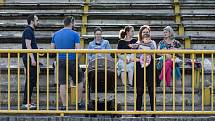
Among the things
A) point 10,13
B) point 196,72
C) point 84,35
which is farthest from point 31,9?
point 196,72

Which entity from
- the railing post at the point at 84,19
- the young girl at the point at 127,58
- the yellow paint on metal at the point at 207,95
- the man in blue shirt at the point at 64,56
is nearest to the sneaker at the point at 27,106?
the man in blue shirt at the point at 64,56

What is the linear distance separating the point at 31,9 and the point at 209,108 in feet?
31.9

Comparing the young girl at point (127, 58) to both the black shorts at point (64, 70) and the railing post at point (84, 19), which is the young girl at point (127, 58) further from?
the railing post at point (84, 19)

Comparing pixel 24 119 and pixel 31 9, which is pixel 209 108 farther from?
pixel 31 9

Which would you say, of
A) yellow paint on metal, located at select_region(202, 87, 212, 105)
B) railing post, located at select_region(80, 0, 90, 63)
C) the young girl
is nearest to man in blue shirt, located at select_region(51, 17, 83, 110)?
the young girl

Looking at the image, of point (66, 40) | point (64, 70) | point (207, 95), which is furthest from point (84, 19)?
point (64, 70)

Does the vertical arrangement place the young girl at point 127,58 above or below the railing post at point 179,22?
below

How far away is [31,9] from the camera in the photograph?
19.6 meters

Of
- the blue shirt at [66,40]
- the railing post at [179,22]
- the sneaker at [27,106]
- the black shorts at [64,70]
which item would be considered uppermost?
the railing post at [179,22]

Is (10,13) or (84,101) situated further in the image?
(10,13)

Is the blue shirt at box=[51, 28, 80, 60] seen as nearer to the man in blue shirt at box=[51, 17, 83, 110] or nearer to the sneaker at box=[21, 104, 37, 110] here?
the man in blue shirt at box=[51, 17, 83, 110]

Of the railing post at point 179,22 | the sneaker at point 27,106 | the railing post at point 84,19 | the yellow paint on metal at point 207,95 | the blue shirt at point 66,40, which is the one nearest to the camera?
the sneaker at point 27,106

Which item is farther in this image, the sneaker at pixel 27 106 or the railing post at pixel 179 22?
the railing post at pixel 179 22

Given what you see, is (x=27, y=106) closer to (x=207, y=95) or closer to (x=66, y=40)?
(x=66, y=40)
